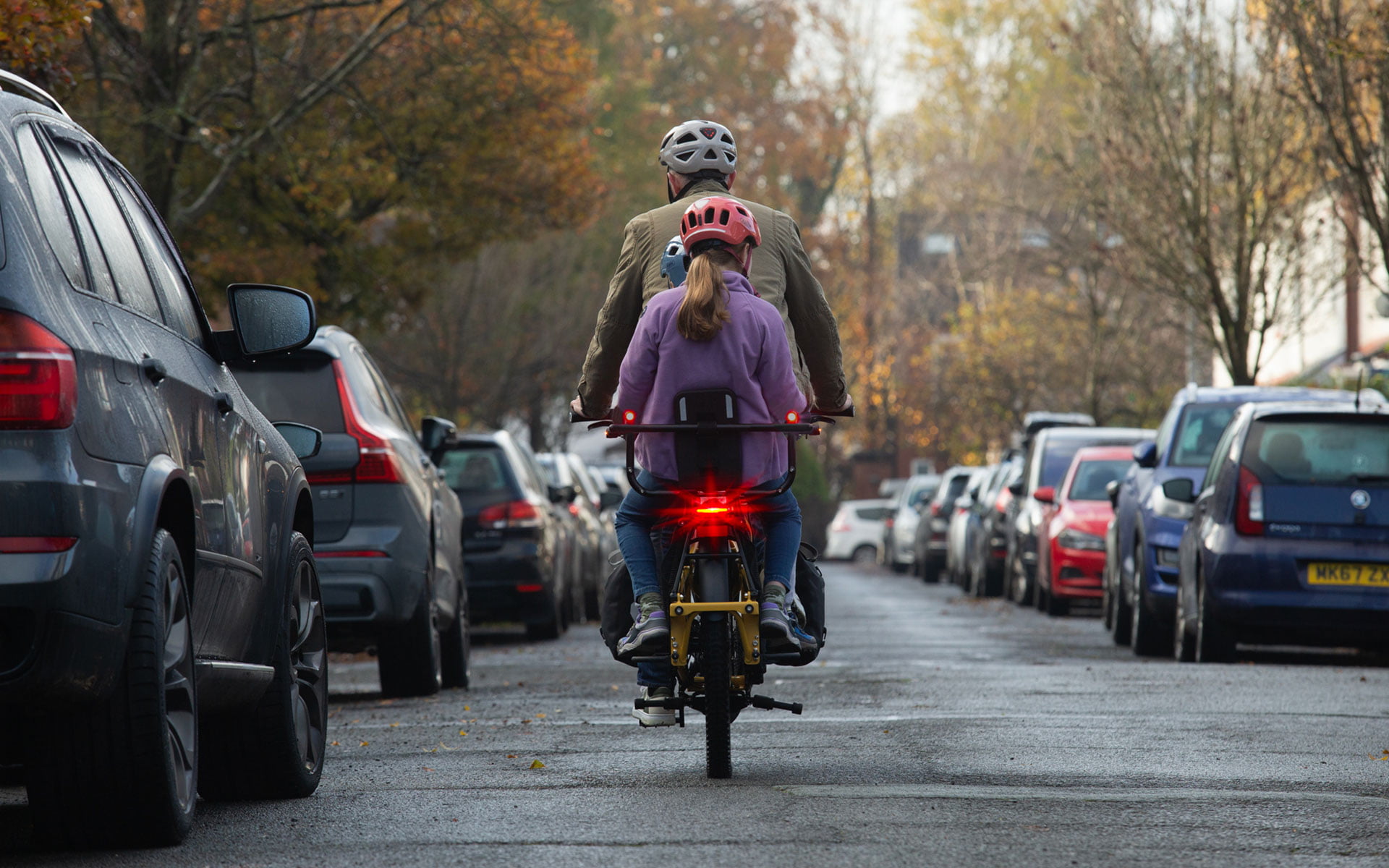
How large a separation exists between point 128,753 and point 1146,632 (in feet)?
35.0

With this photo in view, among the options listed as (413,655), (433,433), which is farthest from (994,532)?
(413,655)

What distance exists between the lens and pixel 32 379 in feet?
15.9

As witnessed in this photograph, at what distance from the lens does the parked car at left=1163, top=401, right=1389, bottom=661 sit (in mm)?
12797

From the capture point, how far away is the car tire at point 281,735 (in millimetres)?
6688

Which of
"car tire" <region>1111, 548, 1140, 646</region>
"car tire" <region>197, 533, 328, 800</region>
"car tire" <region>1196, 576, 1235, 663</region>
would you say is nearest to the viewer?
"car tire" <region>197, 533, 328, 800</region>

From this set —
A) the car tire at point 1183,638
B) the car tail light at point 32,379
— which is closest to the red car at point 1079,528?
the car tire at point 1183,638

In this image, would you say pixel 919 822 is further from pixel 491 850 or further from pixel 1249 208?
pixel 1249 208

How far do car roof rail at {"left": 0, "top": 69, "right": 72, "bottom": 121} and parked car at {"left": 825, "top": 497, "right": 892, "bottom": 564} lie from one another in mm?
55272

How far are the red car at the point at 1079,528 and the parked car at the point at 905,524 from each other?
61.0ft

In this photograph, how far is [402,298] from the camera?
1171 inches

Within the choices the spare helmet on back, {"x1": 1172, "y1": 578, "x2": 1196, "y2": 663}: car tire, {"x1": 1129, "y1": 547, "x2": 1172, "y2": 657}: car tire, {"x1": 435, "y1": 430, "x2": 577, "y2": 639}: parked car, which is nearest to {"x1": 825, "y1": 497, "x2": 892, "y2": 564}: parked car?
{"x1": 435, "y1": 430, "x2": 577, "y2": 639}: parked car

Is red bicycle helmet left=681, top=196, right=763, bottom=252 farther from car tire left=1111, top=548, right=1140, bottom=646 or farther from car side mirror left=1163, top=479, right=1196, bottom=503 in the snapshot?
car tire left=1111, top=548, right=1140, bottom=646

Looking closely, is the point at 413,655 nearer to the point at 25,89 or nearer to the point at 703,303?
the point at 703,303

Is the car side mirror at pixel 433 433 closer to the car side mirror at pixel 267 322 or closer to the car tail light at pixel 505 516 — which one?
the car tail light at pixel 505 516
